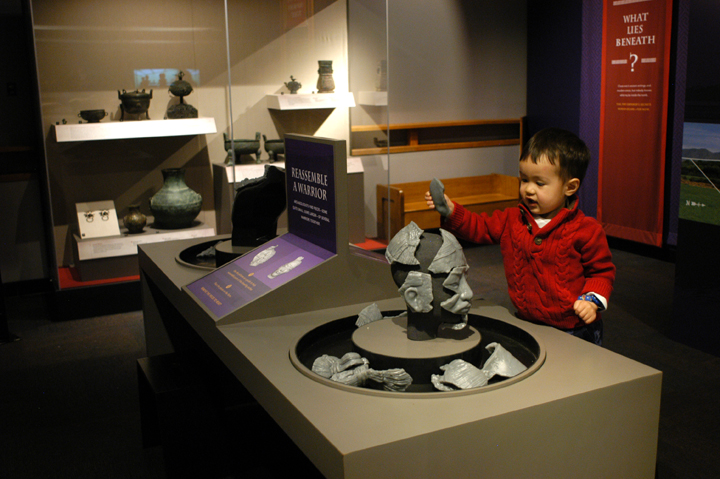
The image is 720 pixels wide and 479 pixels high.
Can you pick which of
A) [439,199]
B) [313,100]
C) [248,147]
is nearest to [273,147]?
[248,147]

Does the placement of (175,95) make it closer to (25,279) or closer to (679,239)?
(25,279)

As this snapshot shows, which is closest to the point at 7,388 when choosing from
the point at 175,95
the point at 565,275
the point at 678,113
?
the point at 175,95

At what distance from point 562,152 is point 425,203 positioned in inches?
152

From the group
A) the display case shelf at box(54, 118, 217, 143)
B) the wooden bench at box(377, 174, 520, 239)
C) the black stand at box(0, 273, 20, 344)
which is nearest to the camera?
the black stand at box(0, 273, 20, 344)

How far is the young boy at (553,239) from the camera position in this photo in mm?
1623

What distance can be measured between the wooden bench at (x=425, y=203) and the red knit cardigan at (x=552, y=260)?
2.63 m

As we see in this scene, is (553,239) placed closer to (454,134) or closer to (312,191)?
(312,191)

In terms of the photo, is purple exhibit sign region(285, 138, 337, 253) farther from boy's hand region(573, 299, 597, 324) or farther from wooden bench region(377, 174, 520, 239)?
wooden bench region(377, 174, 520, 239)

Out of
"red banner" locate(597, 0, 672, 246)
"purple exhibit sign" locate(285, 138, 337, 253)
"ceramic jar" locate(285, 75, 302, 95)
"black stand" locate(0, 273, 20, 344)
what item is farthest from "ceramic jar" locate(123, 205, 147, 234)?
"red banner" locate(597, 0, 672, 246)

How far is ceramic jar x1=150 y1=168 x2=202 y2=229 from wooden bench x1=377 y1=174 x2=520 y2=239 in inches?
50.4

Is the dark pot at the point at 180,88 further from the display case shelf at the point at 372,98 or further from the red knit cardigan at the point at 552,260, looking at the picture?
the red knit cardigan at the point at 552,260

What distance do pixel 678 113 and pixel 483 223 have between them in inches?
140

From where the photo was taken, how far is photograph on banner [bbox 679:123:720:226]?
2.99 metres

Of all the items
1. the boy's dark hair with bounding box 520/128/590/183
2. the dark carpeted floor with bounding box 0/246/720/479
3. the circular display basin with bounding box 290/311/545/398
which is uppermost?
the boy's dark hair with bounding box 520/128/590/183
